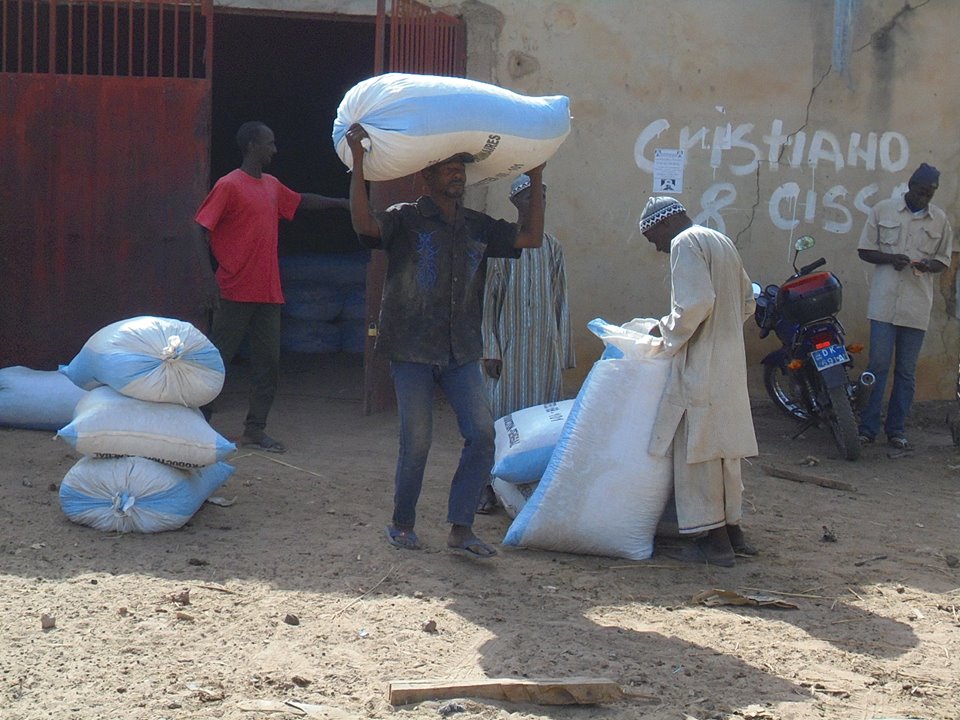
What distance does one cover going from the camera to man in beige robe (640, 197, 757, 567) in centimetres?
473

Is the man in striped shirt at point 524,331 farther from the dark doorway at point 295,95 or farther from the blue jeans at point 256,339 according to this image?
the dark doorway at point 295,95

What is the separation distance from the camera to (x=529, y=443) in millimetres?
5223

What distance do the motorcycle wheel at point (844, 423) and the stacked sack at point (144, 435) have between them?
3.73 meters

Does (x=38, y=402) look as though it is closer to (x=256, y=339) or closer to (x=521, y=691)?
(x=256, y=339)

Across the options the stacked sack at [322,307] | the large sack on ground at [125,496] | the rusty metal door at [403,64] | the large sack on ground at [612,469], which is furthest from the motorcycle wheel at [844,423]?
the stacked sack at [322,307]

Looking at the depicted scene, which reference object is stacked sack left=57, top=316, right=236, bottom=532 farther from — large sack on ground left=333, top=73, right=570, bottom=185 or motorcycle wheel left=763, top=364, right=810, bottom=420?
motorcycle wheel left=763, top=364, right=810, bottom=420

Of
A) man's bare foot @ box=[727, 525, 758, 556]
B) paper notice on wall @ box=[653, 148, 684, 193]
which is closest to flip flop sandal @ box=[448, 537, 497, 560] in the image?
man's bare foot @ box=[727, 525, 758, 556]

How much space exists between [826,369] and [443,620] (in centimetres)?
372

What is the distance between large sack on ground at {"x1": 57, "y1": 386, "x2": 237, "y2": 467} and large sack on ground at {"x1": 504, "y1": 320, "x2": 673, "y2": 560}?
1461 mm

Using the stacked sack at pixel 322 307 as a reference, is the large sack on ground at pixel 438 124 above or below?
above

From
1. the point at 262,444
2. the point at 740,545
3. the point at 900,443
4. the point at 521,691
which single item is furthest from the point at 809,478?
the point at 521,691

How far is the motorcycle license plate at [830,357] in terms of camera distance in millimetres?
7066

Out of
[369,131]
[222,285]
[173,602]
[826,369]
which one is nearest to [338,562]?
[173,602]

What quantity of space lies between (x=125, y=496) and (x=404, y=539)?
1.20m
